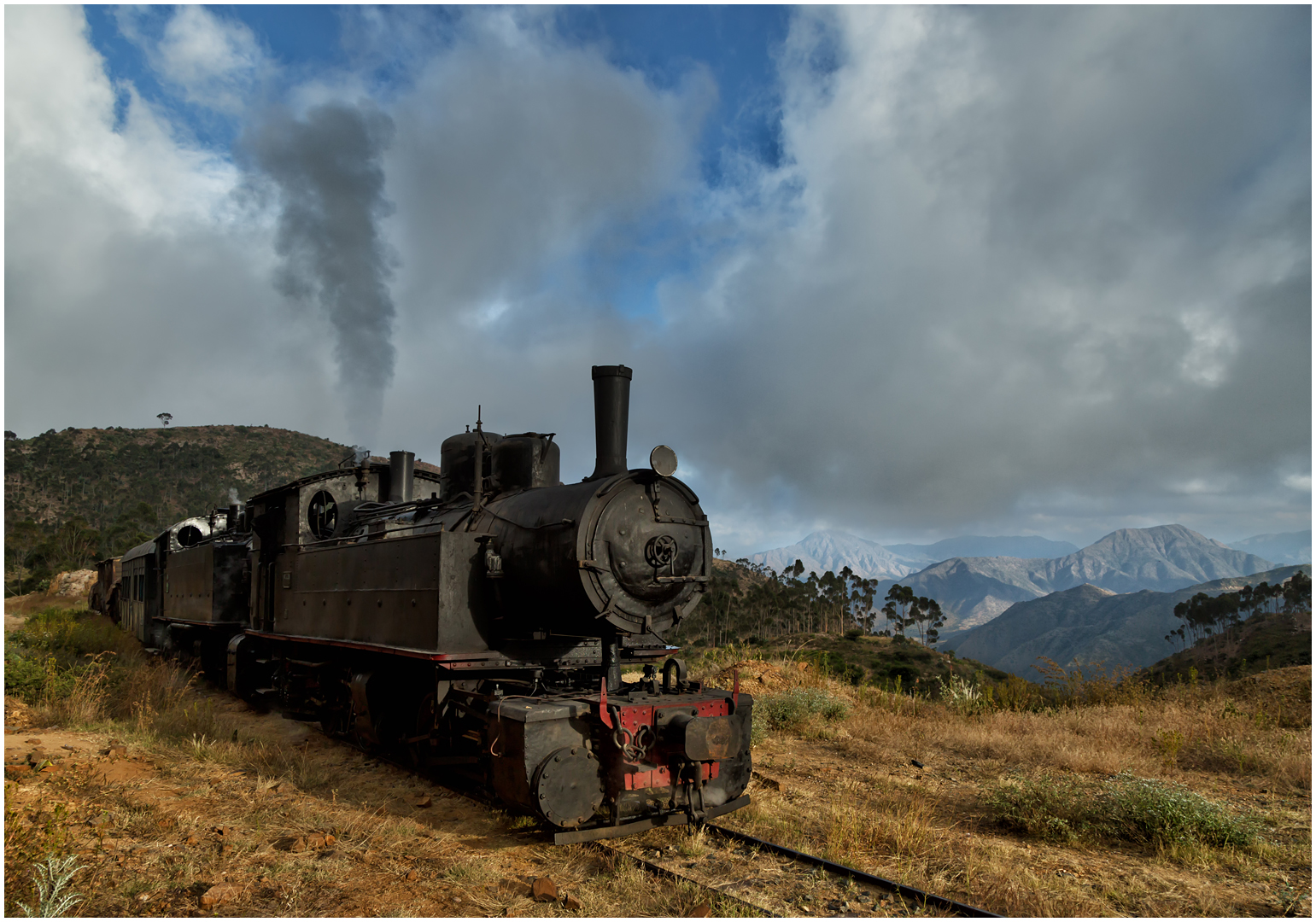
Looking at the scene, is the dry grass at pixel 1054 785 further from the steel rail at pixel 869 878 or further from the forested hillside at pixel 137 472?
the forested hillside at pixel 137 472

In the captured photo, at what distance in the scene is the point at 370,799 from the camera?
24.0 feet

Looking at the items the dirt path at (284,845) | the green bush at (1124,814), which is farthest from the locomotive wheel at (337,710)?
the green bush at (1124,814)

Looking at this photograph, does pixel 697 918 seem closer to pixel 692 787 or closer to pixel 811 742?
pixel 692 787

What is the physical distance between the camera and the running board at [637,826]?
572 centimetres

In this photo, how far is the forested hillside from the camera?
2926 inches

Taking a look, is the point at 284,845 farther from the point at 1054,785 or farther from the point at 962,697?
the point at 962,697

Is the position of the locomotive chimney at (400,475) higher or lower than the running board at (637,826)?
higher

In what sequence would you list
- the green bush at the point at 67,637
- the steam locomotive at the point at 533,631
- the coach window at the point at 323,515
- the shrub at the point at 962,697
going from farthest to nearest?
the green bush at the point at 67,637 < the shrub at the point at 962,697 < the coach window at the point at 323,515 < the steam locomotive at the point at 533,631

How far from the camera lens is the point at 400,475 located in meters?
11.1

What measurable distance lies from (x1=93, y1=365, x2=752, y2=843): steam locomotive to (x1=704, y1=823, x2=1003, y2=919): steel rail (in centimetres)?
47

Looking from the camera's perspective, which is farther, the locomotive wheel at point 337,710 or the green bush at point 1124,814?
the locomotive wheel at point 337,710

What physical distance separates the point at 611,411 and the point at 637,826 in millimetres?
3595

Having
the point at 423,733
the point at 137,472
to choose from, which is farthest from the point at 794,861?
the point at 137,472

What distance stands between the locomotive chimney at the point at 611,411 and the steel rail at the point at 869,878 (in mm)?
3305
